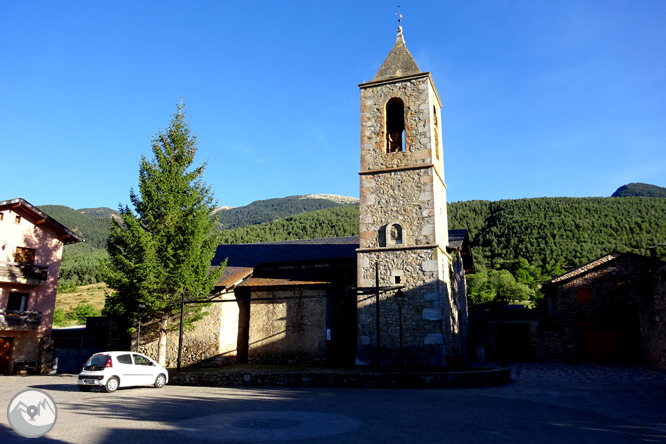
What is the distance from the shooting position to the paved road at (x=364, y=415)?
24.7 feet

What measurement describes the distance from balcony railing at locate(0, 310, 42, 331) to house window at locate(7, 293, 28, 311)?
0.75 meters

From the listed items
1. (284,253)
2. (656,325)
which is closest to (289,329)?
(284,253)

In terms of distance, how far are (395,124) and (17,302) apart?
21.3 meters

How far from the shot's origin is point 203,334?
2052 centimetres

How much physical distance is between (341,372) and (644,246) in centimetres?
6508

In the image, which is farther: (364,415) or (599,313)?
(599,313)

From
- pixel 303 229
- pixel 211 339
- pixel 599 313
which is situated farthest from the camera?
pixel 303 229

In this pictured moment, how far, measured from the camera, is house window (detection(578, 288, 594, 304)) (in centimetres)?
2669

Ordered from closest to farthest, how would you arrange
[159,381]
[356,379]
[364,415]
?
[364,415] → [356,379] → [159,381]

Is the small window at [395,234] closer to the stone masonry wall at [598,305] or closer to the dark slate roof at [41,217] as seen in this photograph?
the stone masonry wall at [598,305]

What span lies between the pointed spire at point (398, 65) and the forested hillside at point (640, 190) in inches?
5483

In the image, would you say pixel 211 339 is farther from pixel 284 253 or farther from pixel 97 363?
pixel 97 363

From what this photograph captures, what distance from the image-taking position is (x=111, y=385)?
1425cm

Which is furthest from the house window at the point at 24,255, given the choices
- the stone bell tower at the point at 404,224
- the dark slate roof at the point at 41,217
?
the stone bell tower at the point at 404,224
